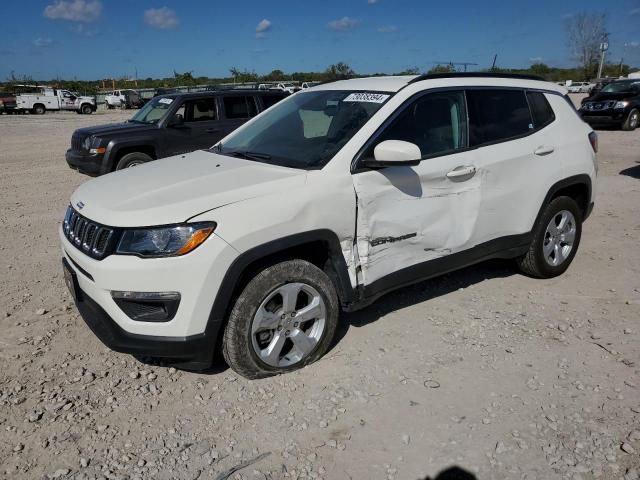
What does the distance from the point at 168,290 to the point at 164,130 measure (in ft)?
22.7

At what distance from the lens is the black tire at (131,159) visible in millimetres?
8664

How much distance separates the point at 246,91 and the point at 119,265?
7.62 m

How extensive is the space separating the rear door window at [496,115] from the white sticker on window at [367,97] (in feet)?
2.60

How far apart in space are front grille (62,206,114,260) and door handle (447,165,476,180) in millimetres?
2270

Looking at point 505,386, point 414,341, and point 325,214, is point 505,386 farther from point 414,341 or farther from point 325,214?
point 325,214

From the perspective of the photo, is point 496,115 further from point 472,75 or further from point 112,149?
point 112,149

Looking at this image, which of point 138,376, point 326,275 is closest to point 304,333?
point 326,275

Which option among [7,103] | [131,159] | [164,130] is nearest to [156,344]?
[131,159]

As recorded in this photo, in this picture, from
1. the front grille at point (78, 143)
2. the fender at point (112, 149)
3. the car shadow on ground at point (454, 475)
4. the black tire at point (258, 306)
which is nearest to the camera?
the car shadow on ground at point (454, 475)

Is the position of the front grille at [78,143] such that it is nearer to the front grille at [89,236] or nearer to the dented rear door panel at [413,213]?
the front grille at [89,236]

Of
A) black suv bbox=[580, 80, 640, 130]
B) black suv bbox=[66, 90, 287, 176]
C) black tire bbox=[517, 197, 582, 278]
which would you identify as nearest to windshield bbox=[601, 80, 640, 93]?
black suv bbox=[580, 80, 640, 130]

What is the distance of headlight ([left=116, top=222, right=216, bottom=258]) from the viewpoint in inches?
106

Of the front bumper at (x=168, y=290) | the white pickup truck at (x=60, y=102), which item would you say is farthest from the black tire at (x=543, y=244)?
the white pickup truck at (x=60, y=102)

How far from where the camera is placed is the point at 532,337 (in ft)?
12.3
